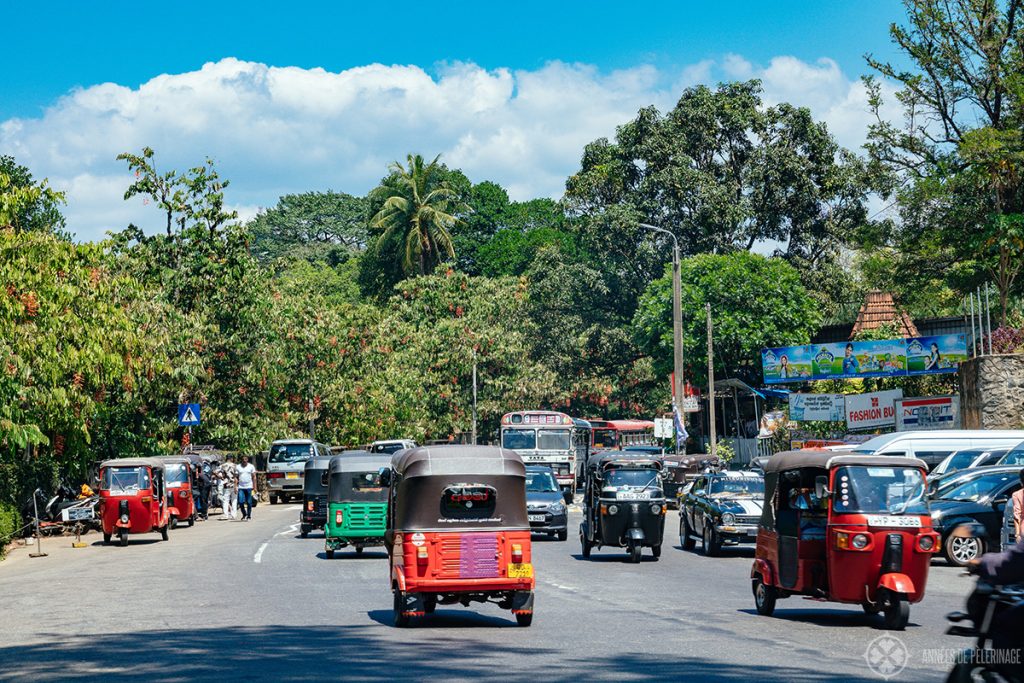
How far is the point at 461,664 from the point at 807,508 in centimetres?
598

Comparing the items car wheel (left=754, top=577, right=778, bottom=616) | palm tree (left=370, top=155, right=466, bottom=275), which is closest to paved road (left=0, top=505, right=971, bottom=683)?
car wheel (left=754, top=577, right=778, bottom=616)

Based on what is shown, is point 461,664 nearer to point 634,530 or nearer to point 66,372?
point 634,530

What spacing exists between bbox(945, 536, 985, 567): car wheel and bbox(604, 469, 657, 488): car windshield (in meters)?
5.97

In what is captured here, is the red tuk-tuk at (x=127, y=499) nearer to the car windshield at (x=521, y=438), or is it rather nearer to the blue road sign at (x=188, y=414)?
the blue road sign at (x=188, y=414)

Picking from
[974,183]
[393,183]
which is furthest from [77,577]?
[393,183]

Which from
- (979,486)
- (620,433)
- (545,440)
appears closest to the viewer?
(979,486)

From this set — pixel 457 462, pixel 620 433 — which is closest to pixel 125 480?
pixel 457 462

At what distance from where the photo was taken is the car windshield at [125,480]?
33.2 m

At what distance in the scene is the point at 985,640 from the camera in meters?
8.22

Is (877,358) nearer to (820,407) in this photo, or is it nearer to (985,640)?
(820,407)

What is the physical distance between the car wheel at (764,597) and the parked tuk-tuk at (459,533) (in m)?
3.17

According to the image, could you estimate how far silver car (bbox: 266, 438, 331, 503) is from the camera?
50781mm

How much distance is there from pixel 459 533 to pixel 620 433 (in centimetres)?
5968

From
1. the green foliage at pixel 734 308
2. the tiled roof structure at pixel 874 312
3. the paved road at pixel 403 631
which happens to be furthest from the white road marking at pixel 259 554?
the tiled roof structure at pixel 874 312
